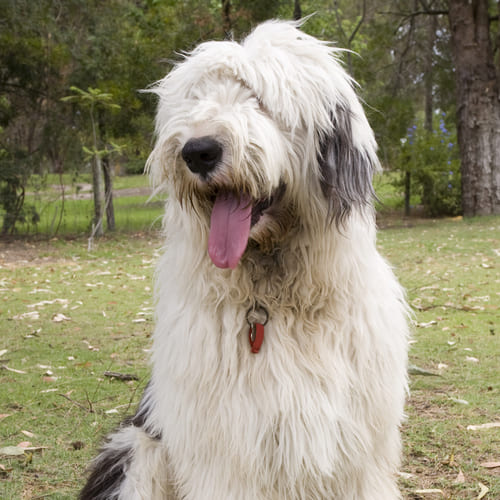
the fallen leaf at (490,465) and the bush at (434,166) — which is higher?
the bush at (434,166)

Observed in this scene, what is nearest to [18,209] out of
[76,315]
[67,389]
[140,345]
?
[76,315]

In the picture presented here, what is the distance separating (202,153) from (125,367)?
3.32 meters

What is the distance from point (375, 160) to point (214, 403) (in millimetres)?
1062

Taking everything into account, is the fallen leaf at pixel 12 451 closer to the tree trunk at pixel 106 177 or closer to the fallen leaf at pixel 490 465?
the fallen leaf at pixel 490 465

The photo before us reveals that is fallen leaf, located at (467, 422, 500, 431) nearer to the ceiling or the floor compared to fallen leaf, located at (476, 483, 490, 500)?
nearer to the ceiling

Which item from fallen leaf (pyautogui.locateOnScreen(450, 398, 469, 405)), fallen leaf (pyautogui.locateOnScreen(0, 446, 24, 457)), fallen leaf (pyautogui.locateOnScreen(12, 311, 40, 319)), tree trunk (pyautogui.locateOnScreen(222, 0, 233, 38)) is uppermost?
tree trunk (pyautogui.locateOnScreen(222, 0, 233, 38))

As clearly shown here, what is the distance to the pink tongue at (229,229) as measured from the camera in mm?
2195

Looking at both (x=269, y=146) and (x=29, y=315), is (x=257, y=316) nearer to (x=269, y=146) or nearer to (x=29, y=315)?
(x=269, y=146)

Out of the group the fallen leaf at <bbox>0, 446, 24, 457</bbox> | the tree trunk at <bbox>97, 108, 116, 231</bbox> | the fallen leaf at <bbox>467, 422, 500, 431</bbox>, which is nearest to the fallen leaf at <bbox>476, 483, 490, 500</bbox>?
the fallen leaf at <bbox>467, 422, 500, 431</bbox>

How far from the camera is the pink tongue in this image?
2.20m

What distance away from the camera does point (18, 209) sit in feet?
47.9

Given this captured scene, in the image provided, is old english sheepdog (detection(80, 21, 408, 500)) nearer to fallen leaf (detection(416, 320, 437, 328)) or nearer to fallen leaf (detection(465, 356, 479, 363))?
fallen leaf (detection(465, 356, 479, 363))

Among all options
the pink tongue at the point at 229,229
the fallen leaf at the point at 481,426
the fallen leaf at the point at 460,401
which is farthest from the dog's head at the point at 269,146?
the fallen leaf at the point at 460,401

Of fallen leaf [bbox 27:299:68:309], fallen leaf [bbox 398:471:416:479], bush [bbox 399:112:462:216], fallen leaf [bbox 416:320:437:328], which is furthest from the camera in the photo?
bush [bbox 399:112:462:216]
